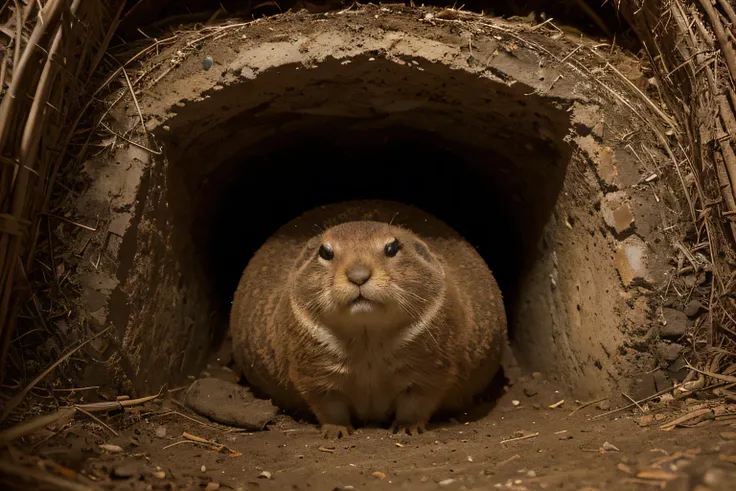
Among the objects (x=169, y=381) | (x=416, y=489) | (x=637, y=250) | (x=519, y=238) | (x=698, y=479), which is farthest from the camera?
(x=519, y=238)

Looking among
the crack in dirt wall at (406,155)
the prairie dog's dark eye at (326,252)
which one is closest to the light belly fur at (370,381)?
the prairie dog's dark eye at (326,252)

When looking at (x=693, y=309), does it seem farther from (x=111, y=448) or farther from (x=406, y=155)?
(x=111, y=448)

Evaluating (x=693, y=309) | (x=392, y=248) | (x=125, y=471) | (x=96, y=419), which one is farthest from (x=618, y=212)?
(x=96, y=419)

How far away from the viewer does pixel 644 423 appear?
10.9 ft

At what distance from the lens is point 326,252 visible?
3.68 meters

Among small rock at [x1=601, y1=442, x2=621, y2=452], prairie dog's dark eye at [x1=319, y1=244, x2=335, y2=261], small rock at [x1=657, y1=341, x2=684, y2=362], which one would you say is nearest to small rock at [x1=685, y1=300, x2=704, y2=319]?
small rock at [x1=657, y1=341, x2=684, y2=362]

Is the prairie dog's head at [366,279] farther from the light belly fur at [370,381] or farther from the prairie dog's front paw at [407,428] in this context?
the prairie dog's front paw at [407,428]

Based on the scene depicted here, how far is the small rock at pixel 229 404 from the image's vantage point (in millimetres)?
4152

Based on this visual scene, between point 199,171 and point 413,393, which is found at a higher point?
point 199,171

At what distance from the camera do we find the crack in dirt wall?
372 centimetres

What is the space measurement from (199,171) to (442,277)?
178cm

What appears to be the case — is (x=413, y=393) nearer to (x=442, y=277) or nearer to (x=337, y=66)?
(x=442, y=277)

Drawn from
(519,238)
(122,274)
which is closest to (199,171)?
(122,274)

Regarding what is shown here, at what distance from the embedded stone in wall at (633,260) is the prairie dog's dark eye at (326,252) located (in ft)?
5.04
